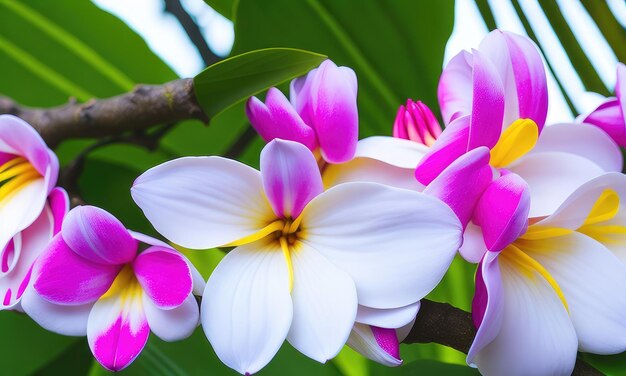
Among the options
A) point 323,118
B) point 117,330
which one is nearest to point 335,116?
point 323,118

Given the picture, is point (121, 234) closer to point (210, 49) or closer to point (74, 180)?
point (74, 180)

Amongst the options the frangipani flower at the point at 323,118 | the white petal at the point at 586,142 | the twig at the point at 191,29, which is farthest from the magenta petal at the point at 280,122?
the twig at the point at 191,29

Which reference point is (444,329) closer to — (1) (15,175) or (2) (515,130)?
(2) (515,130)

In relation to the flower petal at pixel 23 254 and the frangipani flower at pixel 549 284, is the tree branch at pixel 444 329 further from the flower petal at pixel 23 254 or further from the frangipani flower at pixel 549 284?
the flower petal at pixel 23 254

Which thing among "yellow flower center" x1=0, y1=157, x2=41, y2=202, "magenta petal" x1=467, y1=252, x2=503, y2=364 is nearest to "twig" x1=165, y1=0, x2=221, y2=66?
"yellow flower center" x1=0, y1=157, x2=41, y2=202

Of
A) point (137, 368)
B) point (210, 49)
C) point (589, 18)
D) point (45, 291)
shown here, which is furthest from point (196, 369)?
point (210, 49)

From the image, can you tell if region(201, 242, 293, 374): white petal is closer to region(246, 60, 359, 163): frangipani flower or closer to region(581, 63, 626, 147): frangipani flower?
region(246, 60, 359, 163): frangipani flower
